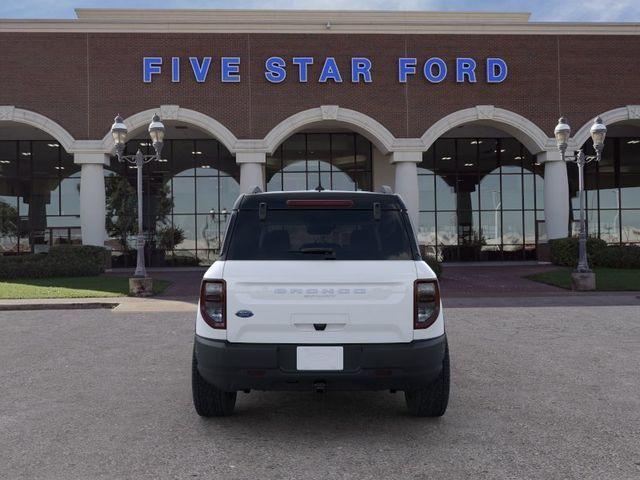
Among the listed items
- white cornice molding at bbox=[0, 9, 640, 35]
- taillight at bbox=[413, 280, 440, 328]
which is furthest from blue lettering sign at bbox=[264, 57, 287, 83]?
taillight at bbox=[413, 280, 440, 328]

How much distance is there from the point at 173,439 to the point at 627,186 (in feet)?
110

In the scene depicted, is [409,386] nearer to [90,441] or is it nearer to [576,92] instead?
[90,441]

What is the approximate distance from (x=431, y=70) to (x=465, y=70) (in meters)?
1.50

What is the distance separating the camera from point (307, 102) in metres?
23.9

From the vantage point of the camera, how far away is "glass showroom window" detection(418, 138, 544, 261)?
2991 cm

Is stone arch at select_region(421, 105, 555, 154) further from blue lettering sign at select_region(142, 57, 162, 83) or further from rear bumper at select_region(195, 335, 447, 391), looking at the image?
rear bumper at select_region(195, 335, 447, 391)

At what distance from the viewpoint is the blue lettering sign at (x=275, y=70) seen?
77.7ft

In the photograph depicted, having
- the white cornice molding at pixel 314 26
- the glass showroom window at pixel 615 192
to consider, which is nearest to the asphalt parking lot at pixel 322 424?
the white cornice molding at pixel 314 26

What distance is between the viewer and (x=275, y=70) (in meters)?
23.7

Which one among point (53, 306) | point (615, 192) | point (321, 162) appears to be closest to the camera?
point (53, 306)

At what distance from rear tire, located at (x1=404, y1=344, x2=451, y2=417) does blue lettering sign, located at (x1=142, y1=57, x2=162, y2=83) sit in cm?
2187

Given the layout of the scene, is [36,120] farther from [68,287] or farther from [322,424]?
[322,424]

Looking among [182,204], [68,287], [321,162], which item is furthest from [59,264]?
[321,162]

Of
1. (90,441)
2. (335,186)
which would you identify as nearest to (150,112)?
(335,186)
